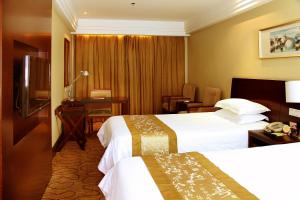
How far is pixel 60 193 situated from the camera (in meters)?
2.77

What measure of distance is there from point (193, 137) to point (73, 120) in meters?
2.54

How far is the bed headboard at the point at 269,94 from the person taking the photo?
10.5 ft

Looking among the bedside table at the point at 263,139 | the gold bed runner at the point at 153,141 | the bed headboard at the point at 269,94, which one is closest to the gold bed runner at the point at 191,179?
the gold bed runner at the point at 153,141

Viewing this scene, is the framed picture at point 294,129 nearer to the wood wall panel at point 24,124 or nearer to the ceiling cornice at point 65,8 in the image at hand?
the wood wall panel at point 24,124

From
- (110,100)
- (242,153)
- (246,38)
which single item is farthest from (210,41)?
(242,153)

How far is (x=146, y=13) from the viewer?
542 centimetres

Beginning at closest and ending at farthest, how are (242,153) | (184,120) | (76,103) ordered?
(242,153), (184,120), (76,103)

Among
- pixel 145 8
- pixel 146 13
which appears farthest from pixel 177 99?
pixel 145 8

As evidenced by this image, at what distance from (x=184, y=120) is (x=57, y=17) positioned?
2.57 m

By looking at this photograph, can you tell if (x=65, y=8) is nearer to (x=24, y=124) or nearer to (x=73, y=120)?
(x=73, y=120)

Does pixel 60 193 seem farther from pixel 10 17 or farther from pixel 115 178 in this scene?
pixel 10 17

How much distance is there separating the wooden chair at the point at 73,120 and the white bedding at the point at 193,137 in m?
1.19

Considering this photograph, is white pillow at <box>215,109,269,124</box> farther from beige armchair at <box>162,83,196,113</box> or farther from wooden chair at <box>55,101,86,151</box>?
wooden chair at <box>55,101,86,151</box>

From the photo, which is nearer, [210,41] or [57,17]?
[57,17]
